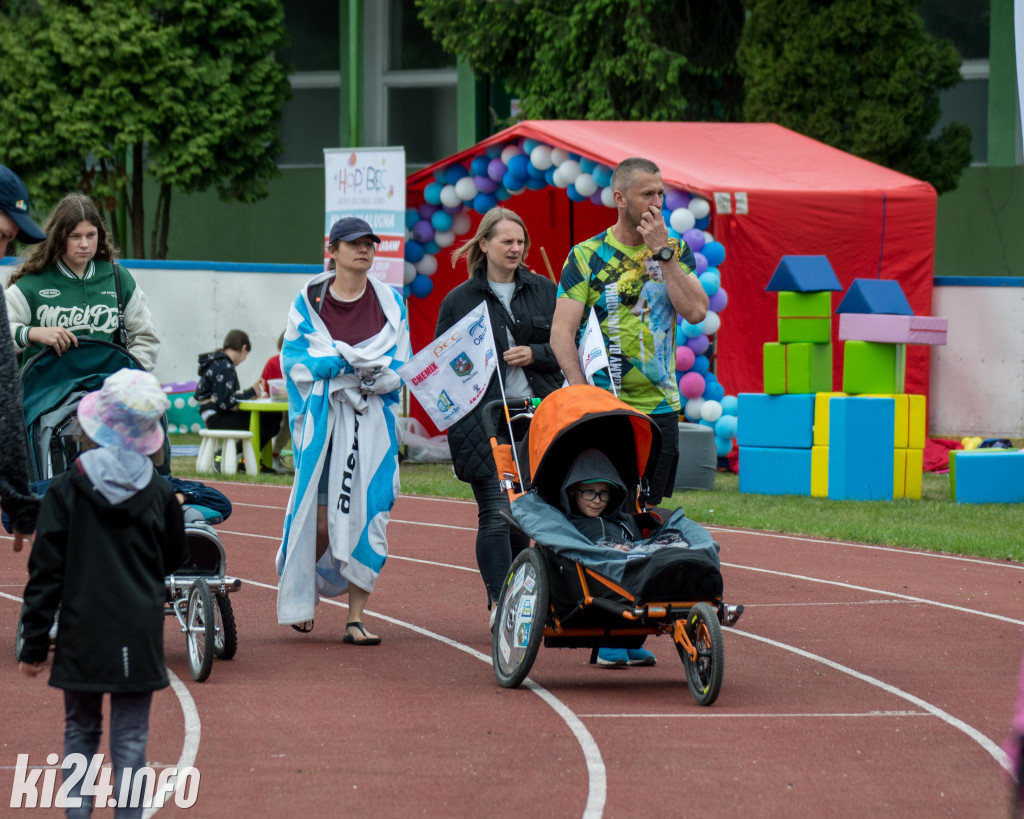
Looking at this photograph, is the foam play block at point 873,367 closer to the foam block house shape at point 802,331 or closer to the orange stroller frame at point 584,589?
the foam block house shape at point 802,331

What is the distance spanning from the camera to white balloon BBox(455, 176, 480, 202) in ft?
61.1

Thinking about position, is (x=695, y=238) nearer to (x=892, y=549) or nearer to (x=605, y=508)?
(x=892, y=549)

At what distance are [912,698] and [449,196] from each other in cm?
1285

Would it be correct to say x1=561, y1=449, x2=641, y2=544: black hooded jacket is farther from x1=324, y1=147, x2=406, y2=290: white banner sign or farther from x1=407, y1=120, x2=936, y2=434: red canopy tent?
x1=324, y1=147, x2=406, y2=290: white banner sign

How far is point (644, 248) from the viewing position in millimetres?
7262

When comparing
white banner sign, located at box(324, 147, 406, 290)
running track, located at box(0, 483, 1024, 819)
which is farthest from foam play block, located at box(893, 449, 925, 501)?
white banner sign, located at box(324, 147, 406, 290)

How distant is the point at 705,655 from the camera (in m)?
6.35

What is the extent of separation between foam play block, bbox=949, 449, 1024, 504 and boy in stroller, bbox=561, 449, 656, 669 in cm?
831

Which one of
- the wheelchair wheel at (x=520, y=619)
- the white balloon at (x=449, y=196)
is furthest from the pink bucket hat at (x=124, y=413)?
the white balloon at (x=449, y=196)

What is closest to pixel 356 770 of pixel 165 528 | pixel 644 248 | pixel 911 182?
pixel 165 528

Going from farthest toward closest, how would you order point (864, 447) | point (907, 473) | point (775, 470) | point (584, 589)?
point (775, 470)
point (907, 473)
point (864, 447)
point (584, 589)

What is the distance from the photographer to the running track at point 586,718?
5156mm

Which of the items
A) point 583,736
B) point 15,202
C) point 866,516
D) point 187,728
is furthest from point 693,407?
point 15,202

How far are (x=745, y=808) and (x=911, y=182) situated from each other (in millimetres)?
14101
